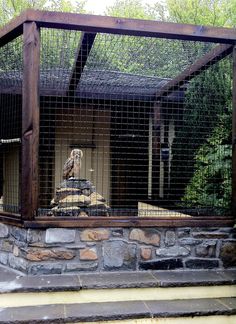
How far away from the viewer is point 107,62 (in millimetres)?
4926

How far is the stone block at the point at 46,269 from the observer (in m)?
3.40

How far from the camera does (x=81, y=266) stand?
3484 millimetres

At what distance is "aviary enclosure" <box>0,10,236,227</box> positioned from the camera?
11.3 feet

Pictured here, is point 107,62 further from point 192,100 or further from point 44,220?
point 44,220

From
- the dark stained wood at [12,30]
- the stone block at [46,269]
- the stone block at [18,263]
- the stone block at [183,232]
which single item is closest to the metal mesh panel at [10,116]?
the dark stained wood at [12,30]

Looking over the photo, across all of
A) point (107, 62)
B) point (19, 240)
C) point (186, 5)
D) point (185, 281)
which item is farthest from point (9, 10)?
point (185, 281)

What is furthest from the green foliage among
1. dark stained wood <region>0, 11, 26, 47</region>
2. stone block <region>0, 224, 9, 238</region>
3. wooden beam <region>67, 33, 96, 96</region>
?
dark stained wood <region>0, 11, 26, 47</region>

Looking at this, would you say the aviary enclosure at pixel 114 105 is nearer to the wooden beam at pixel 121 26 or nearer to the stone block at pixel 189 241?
the wooden beam at pixel 121 26

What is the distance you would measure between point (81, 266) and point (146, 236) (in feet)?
2.18

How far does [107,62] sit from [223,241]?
2.66 meters

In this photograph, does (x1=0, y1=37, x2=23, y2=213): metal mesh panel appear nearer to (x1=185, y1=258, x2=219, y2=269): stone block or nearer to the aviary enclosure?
the aviary enclosure

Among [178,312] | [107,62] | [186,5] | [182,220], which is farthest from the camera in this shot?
[186,5]

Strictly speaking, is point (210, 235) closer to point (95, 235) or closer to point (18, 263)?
point (95, 235)

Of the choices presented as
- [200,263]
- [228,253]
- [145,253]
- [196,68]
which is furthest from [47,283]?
[196,68]
